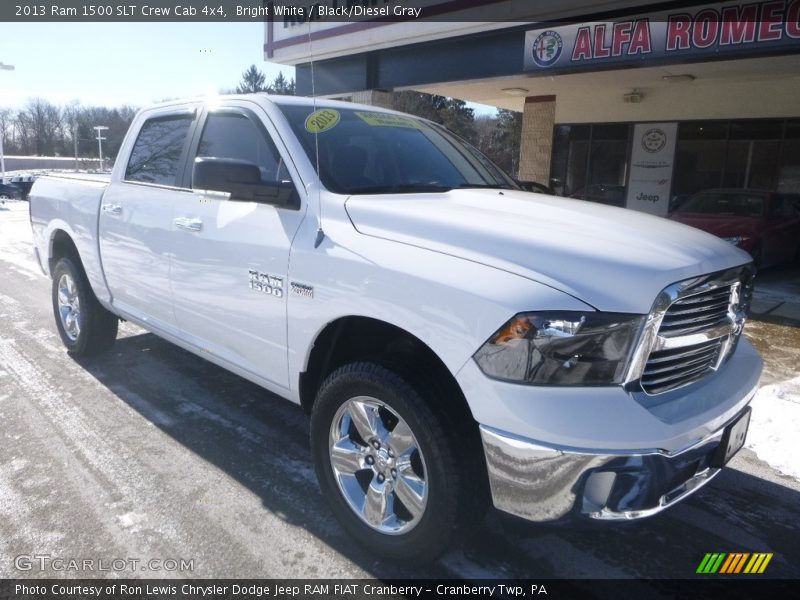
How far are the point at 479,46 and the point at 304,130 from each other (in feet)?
32.2

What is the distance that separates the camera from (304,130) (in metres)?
3.21

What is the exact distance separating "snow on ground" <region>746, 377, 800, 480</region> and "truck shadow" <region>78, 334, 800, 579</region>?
27cm

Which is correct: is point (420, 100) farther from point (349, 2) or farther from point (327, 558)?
point (327, 558)

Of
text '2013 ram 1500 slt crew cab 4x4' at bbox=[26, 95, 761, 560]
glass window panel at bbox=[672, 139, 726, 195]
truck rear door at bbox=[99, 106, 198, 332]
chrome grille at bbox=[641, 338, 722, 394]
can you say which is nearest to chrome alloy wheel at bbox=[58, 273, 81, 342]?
truck rear door at bbox=[99, 106, 198, 332]

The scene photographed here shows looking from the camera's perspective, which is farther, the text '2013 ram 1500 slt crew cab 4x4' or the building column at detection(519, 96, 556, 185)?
the building column at detection(519, 96, 556, 185)

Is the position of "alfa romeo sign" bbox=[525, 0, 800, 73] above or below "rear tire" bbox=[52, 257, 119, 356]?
above

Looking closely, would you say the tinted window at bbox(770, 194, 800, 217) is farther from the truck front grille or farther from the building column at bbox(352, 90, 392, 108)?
the truck front grille

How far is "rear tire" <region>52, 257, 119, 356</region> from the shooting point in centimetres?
498

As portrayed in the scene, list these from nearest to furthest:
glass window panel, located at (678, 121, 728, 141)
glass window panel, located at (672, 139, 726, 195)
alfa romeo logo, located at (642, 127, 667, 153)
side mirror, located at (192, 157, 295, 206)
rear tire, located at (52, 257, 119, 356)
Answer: side mirror, located at (192, 157, 295, 206) < rear tire, located at (52, 257, 119, 356) < glass window panel, located at (678, 121, 728, 141) < glass window panel, located at (672, 139, 726, 195) < alfa romeo logo, located at (642, 127, 667, 153)

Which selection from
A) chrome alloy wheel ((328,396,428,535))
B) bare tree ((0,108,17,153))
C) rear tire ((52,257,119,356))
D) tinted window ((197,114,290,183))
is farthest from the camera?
bare tree ((0,108,17,153))

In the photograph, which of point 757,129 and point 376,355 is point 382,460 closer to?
point 376,355

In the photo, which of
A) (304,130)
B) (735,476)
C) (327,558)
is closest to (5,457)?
(327,558)

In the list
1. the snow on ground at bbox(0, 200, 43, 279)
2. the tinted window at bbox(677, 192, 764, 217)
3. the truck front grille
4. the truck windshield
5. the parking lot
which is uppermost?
the truck windshield

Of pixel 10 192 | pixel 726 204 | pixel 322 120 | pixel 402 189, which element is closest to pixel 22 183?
pixel 10 192
